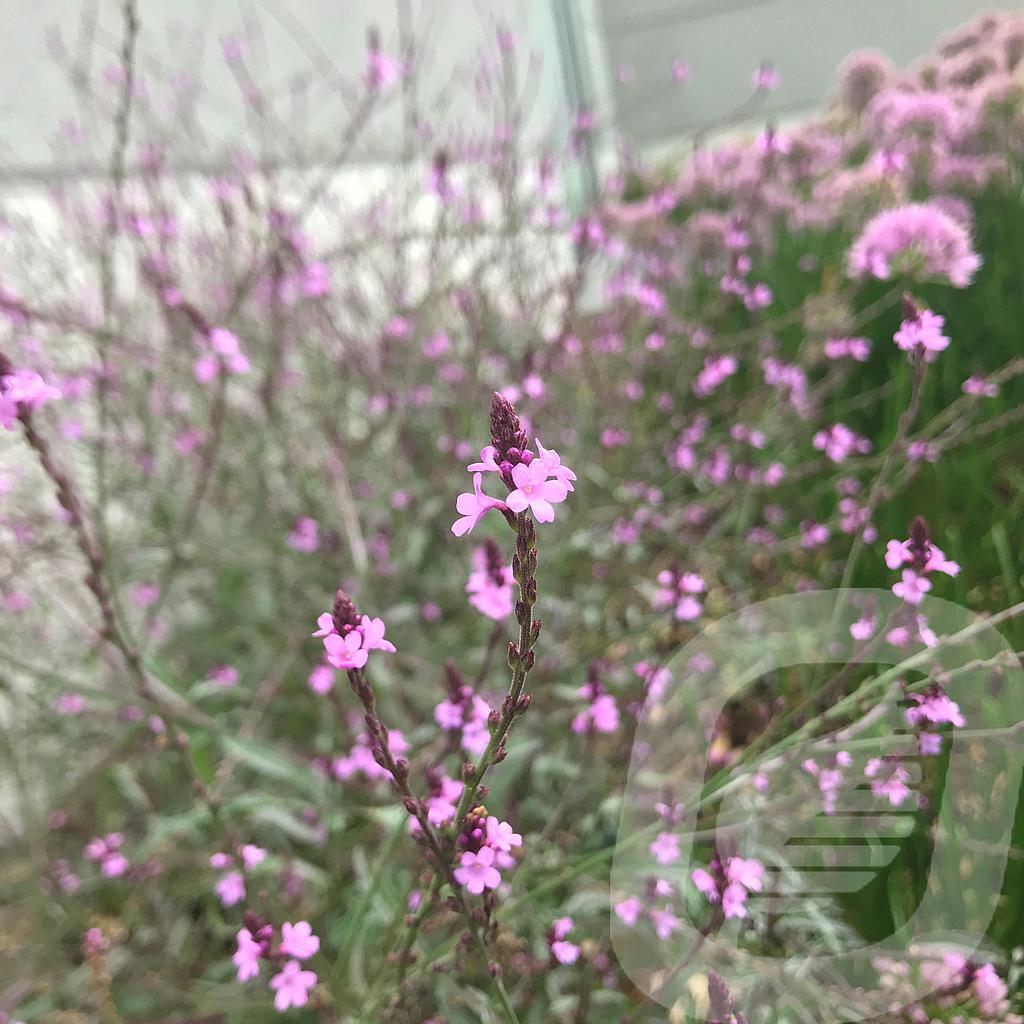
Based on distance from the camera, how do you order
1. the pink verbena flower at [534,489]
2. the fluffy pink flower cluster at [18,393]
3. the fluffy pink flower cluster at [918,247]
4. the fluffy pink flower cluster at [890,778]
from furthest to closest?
the fluffy pink flower cluster at [918,247] < the fluffy pink flower cluster at [890,778] < the fluffy pink flower cluster at [18,393] < the pink verbena flower at [534,489]

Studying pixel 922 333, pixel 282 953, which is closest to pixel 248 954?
pixel 282 953

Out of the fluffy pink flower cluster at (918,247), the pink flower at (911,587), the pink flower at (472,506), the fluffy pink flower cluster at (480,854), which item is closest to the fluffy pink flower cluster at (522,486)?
the pink flower at (472,506)

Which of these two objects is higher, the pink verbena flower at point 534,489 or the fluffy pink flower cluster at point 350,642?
the pink verbena flower at point 534,489

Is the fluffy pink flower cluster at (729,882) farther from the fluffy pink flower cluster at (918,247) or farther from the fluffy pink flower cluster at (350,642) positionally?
the fluffy pink flower cluster at (918,247)

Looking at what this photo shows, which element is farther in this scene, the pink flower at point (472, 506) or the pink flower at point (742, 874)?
the pink flower at point (742, 874)

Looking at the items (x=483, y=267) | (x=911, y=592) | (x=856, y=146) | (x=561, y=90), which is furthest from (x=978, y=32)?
(x=911, y=592)

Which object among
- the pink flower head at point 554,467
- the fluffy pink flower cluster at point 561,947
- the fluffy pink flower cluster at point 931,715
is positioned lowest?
the fluffy pink flower cluster at point 561,947

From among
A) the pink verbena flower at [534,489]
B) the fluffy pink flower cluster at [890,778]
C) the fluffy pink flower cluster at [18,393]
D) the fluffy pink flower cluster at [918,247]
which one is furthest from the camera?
the fluffy pink flower cluster at [918,247]

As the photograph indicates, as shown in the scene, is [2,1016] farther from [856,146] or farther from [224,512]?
[856,146]
